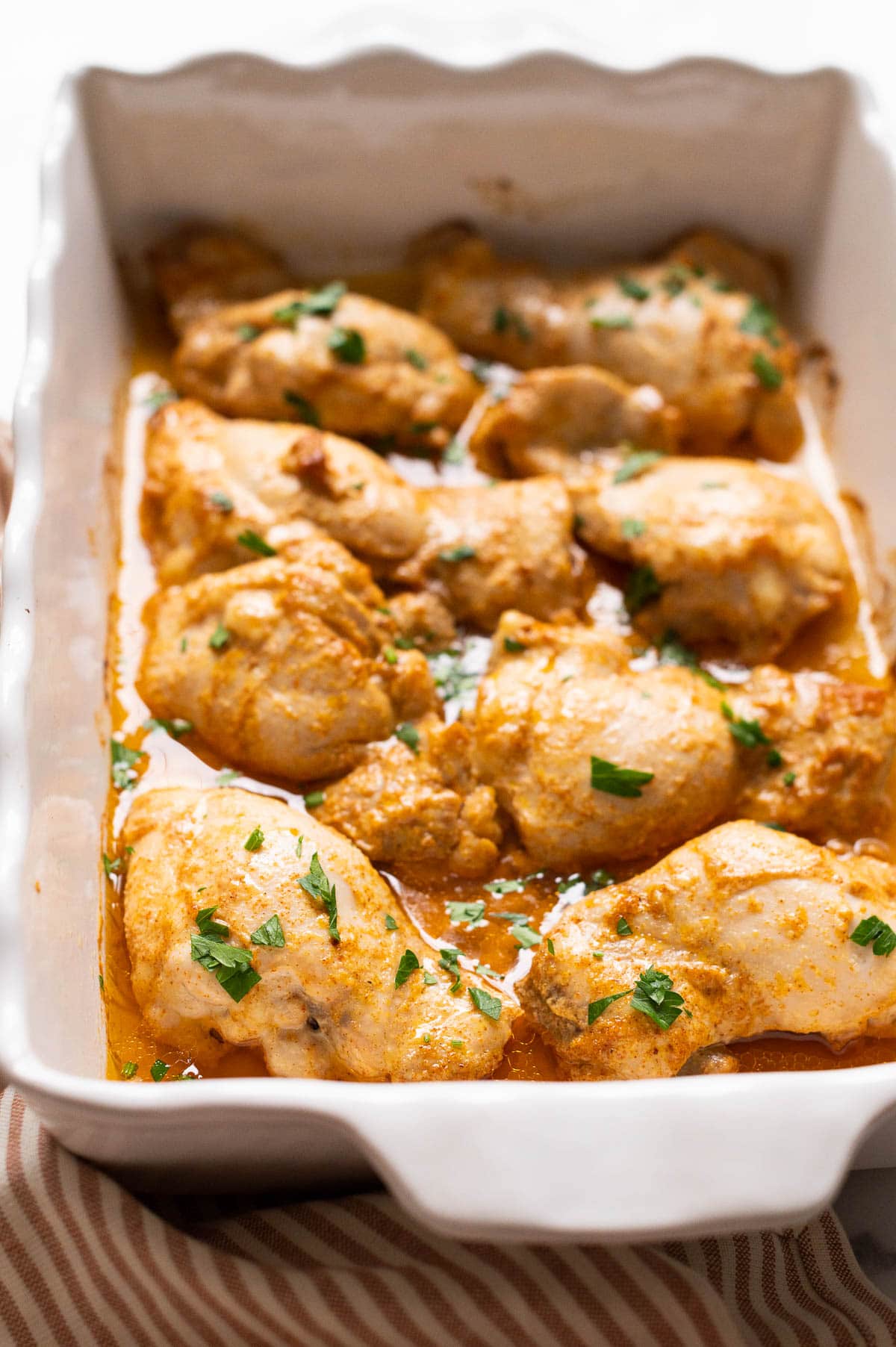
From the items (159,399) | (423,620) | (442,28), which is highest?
(442,28)

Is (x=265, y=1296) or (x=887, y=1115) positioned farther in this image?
(x=265, y=1296)

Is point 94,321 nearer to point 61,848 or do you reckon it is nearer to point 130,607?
point 130,607

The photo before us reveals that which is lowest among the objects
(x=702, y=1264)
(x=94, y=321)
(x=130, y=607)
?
(x=702, y=1264)

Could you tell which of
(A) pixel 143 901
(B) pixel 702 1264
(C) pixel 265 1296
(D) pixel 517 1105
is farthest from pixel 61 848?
(B) pixel 702 1264

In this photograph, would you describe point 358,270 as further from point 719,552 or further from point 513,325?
point 719,552

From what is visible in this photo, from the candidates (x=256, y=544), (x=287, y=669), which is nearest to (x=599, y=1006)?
(x=287, y=669)

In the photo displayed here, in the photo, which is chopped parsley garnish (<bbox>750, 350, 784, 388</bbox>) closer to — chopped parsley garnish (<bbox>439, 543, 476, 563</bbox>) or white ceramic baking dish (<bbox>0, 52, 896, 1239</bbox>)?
white ceramic baking dish (<bbox>0, 52, 896, 1239</bbox>)

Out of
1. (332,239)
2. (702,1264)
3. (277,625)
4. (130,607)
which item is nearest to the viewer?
(702,1264)
